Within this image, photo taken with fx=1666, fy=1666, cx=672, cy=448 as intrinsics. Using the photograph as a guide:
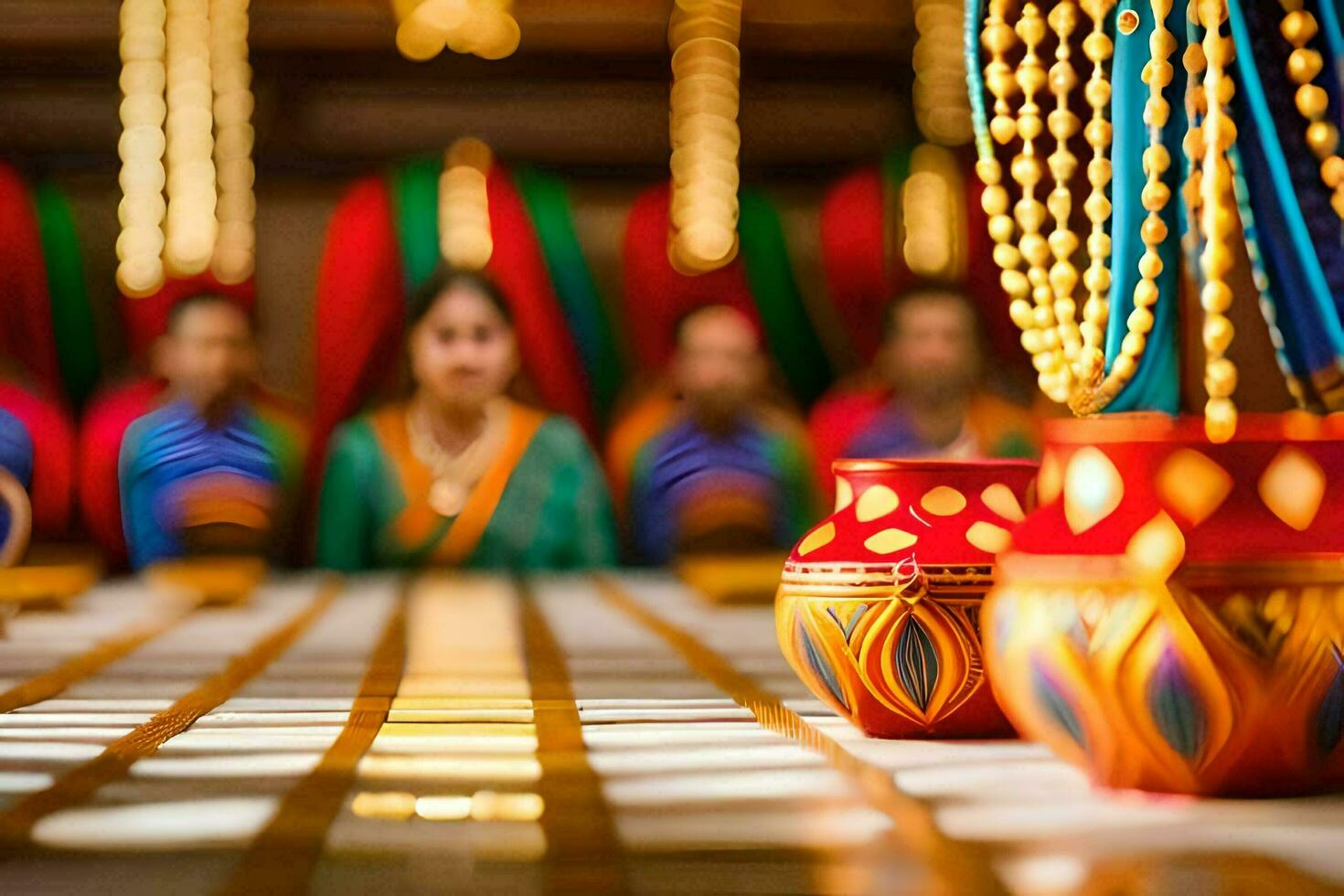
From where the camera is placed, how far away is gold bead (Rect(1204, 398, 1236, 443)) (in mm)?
683

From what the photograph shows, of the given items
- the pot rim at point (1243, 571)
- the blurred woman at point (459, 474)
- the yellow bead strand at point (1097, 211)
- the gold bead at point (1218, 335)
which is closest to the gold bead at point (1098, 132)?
the yellow bead strand at point (1097, 211)

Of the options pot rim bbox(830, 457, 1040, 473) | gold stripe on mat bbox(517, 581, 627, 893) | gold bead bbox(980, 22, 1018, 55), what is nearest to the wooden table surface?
gold stripe on mat bbox(517, 581, 627, 893)

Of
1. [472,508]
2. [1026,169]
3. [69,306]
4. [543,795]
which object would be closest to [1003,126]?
[1026,169]

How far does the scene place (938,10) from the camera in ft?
8.94

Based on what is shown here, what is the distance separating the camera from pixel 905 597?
0.82 m

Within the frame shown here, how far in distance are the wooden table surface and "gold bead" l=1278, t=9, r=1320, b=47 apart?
0.33 meters

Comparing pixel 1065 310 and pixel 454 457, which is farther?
pixel 454 457

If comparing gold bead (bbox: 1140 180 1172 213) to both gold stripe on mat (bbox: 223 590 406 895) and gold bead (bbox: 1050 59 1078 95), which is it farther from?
gold stripe on mat (bbox: 223 590 406 895)

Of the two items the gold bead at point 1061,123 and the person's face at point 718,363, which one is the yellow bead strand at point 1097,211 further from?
the person's face at point 718,363

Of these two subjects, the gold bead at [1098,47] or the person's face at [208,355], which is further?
the person's face at [208,355]

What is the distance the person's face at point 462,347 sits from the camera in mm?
2377

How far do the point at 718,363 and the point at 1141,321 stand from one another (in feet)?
5.78

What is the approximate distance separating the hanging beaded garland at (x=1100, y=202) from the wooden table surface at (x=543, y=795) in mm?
184

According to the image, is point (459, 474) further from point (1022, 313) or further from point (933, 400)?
point (1022, 313)
